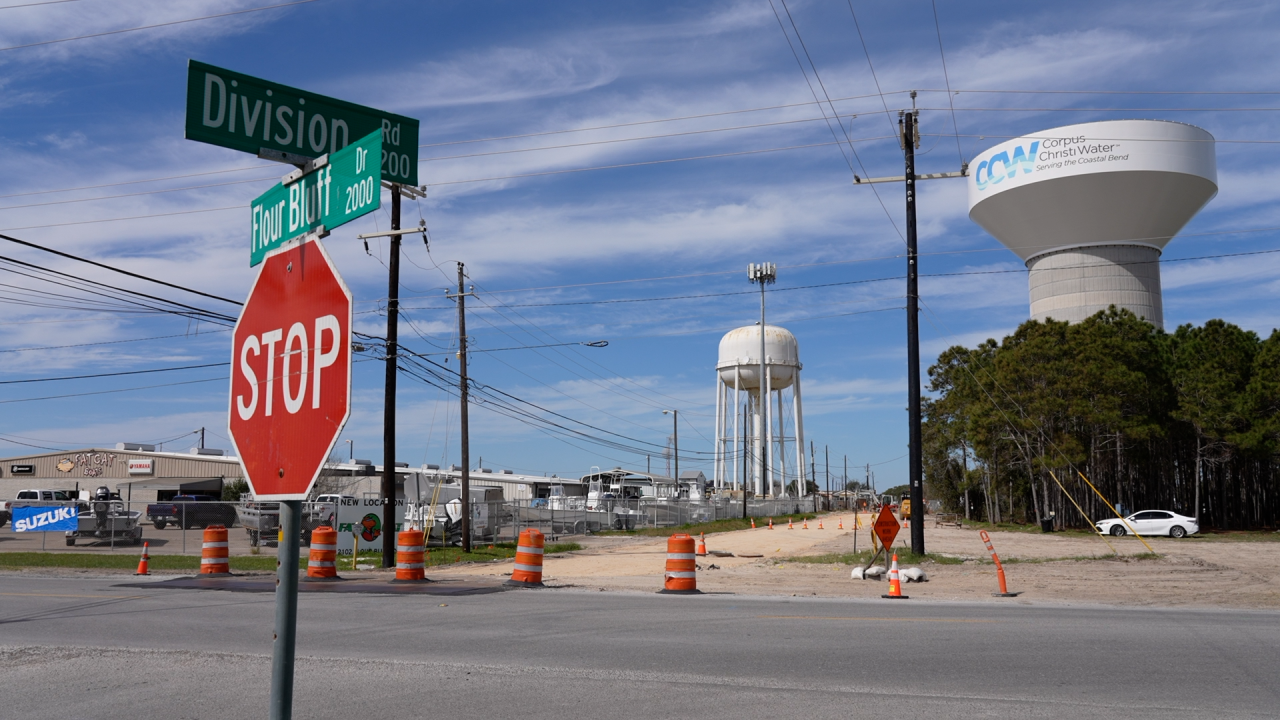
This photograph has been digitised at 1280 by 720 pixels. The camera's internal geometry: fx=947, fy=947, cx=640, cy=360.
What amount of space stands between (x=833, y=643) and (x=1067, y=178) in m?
64.7

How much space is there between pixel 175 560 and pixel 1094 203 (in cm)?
6407

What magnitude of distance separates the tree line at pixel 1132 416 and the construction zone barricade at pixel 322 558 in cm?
3681

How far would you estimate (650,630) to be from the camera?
11688 mm

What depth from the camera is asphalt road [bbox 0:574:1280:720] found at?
7.59m

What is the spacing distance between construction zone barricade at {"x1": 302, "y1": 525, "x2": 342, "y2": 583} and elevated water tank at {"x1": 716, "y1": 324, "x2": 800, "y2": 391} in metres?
61.7

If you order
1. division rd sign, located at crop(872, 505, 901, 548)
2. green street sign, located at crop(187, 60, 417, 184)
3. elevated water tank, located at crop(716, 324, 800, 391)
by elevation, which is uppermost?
elevated water tank, located at crop(716, 324, 800, 391)

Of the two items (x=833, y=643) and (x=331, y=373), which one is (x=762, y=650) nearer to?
(x=833, y=643)

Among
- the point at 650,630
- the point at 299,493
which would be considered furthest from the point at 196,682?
the point at 299,493

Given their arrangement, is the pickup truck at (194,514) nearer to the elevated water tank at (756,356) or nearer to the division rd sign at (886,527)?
the division rd sign at (886,527)

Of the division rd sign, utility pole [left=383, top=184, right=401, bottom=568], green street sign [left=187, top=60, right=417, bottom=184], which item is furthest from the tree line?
green street sign [left=187, top=60, right=417, bottom=184]

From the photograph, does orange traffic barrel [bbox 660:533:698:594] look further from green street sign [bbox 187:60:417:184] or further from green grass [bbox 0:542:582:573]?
green street sign [bbox 187:60:417:184]

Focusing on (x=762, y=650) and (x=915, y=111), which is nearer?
Result: (x=762, y=650)

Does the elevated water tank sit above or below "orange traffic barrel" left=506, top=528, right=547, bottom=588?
above

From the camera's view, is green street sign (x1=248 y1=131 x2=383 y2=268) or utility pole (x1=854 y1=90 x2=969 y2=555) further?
utility pole (x1=854 y1=90 x2=969 y2=555)
